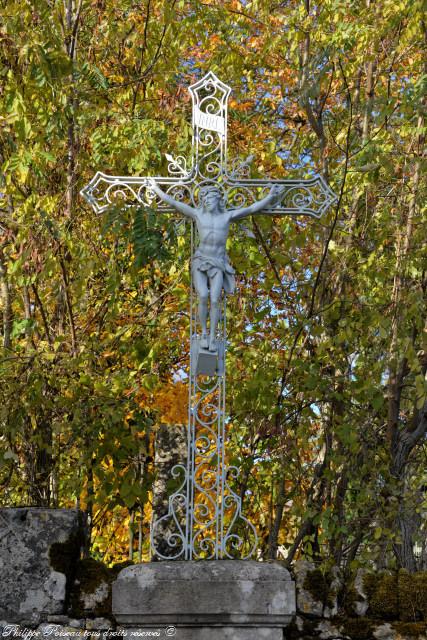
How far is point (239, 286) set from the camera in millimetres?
8125

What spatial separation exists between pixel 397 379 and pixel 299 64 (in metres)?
2.92

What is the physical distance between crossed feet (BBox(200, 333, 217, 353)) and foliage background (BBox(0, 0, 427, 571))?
798 millimetres

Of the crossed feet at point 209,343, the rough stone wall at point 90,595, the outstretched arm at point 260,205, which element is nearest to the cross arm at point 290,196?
the outstretched arm at point 260,205

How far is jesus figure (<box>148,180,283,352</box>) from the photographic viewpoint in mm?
4941

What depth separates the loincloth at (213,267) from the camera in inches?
195

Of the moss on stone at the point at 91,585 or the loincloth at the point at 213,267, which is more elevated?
the loincloth at the point at 213,267

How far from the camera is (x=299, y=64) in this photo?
7996 mm

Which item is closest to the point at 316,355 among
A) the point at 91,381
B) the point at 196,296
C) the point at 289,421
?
the point at 289,421

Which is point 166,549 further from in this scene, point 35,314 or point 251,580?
point 35,314

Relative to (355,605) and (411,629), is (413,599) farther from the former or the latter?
(355,605)

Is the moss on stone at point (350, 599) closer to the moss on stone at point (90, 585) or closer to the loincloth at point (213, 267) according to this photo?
the moss on stone at point (90, 585)

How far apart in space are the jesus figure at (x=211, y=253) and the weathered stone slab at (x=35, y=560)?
3.96 feet

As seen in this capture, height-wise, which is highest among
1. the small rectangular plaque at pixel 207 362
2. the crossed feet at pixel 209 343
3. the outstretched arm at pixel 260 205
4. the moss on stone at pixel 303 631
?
the outstretched arm at pixel 260 205

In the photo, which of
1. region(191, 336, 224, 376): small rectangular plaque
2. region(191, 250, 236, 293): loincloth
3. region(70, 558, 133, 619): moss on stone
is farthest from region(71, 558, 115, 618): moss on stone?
region(191, 250, 236, 293): loincloth
